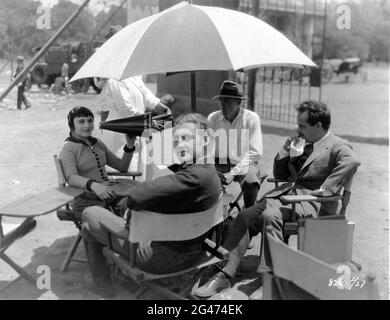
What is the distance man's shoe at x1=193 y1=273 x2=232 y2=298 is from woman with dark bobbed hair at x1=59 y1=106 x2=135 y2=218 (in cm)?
95

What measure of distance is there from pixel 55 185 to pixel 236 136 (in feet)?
9.05

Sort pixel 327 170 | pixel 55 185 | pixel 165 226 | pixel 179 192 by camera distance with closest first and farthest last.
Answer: pixel 179 192 < pixel 165 226 < pixel 327 170 < pixel 55 185

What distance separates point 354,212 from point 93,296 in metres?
3.19

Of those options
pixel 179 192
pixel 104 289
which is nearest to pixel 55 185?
pixel 104 289

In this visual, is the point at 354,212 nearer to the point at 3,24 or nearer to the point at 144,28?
the point at 144,28

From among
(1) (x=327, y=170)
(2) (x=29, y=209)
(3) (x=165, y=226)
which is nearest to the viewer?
(3) (x=165, y=226)

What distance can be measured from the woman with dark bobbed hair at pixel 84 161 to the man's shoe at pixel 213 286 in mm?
948

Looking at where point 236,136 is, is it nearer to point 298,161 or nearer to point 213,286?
point 298,161

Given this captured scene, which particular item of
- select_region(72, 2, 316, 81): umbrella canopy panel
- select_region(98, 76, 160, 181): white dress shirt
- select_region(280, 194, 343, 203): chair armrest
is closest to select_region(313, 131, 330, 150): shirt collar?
select_region(280, 194, 343, 203): chair armrest

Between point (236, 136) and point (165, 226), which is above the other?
point (236, 136)

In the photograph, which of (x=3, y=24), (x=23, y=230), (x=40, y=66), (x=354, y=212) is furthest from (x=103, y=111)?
(x=3, y=24)

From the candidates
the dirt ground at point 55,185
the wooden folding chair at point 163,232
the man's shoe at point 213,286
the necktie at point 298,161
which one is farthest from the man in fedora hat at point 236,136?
the wooden folding chair at point 163,232

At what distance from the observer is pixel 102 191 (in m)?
3.83
